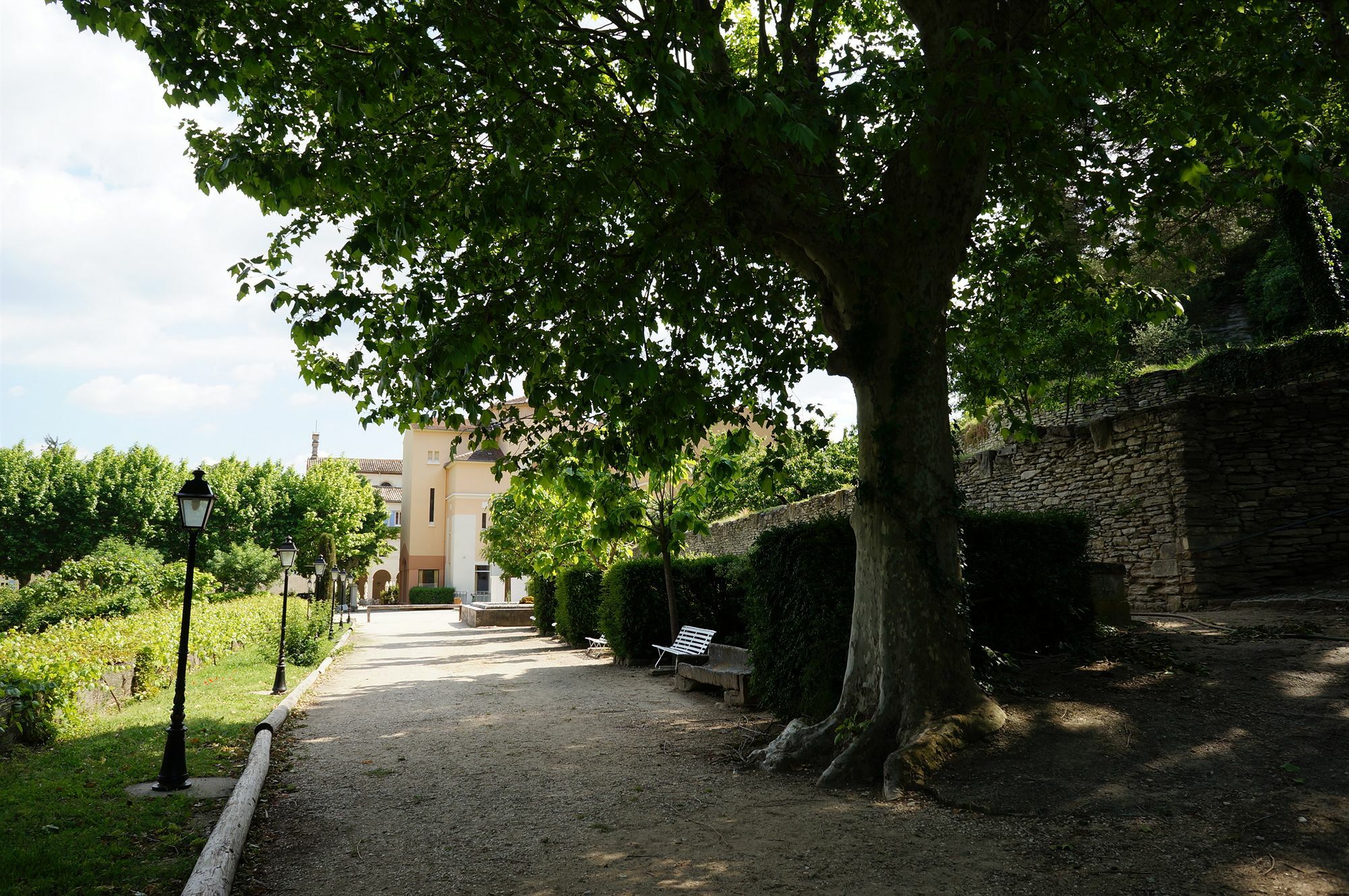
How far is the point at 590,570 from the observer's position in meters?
20.5

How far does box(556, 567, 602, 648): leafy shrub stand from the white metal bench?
575 centimetres

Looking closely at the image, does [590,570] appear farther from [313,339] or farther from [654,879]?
[654,879]

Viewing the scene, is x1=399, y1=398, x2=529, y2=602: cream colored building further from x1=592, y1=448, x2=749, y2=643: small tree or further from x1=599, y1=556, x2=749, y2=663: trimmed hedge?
x1=592, y1=448, x2=749, y2=643: small tree

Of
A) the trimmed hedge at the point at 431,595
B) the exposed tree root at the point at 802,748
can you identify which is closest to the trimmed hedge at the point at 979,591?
the exposed tree root at the point at 802,748

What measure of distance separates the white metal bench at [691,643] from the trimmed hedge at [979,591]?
4531mm

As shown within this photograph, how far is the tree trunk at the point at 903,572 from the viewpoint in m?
6.46

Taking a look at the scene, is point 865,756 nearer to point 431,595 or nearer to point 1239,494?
point 1239,494

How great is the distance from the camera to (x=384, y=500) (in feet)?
210

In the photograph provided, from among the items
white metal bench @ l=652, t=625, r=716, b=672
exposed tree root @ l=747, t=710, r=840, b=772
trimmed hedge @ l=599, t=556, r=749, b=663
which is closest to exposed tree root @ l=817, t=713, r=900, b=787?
exposed tree root @ l=747, t=710, r=840, b=772

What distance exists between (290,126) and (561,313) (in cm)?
271

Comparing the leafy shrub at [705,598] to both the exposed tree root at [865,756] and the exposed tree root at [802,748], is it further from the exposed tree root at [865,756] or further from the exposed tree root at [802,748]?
the exposed tree root at [865,756]

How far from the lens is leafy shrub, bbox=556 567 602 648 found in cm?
2048

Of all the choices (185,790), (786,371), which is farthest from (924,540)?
(185,790)

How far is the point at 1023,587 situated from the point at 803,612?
2.18 metres
